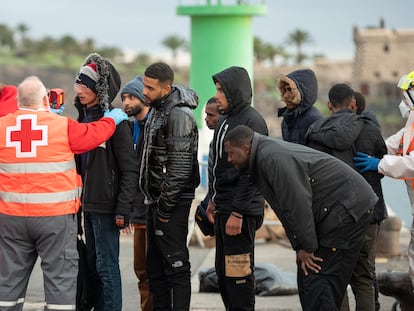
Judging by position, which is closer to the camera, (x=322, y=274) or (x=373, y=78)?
(x=322, y=274)

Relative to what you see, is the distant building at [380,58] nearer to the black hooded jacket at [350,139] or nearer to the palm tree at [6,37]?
the palm tree at [6,37]

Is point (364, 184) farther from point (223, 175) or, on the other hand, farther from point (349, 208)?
point (223, 175)

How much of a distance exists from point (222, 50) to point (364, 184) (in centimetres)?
1882

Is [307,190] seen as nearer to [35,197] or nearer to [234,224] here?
[234,224]

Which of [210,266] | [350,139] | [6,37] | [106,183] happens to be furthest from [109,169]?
[6,37]

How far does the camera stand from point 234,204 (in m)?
7.64

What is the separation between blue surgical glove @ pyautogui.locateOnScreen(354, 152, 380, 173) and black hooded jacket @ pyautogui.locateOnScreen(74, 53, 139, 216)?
1.64m

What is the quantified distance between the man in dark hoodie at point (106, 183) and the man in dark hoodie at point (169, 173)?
0.16m

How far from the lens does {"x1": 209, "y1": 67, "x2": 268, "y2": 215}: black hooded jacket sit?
25.2ft

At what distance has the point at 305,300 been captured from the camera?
23.5 feet

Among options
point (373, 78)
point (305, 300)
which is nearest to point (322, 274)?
point (305, 300)

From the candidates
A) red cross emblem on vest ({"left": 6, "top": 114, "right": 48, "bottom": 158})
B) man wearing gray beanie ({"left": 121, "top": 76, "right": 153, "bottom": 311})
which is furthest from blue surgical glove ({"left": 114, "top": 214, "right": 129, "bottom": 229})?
red cross emblem on vest ({"left": 6, "top": 114, "right": 48, "bottom": 158})

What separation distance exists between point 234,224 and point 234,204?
14cm

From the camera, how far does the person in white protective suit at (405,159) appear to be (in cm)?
788
